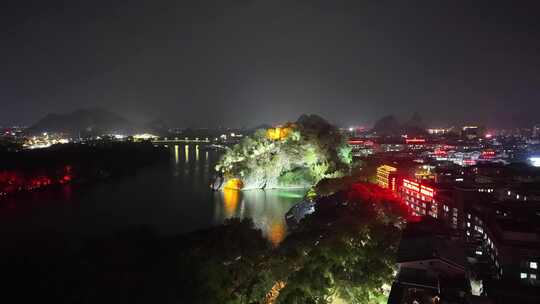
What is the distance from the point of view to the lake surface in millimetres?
11156

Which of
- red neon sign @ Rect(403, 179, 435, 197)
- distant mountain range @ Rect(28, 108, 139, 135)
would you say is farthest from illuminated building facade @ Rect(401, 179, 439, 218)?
distant mountain range @ Rect(28, 108, 139, 135)

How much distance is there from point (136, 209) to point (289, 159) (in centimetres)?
748

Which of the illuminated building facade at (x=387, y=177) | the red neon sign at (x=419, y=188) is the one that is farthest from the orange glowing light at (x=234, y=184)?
the red neon sign at (x=419, y=188)

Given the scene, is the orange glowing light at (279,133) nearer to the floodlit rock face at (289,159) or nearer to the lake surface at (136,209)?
the floodlit rock face at (289,159)

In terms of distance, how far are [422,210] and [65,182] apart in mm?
16519

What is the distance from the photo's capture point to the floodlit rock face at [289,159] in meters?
17.8

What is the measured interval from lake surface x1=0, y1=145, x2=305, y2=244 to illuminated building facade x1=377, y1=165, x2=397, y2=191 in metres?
3.31

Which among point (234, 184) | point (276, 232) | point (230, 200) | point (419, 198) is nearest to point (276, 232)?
point (276, 232)

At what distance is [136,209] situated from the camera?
13609mm

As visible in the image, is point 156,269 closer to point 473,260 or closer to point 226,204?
point 473,260

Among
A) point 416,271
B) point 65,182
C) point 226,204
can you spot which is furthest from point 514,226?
point 65,182

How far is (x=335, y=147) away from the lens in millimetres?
19109

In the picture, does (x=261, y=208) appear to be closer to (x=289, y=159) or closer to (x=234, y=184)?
(x=234, y=184)

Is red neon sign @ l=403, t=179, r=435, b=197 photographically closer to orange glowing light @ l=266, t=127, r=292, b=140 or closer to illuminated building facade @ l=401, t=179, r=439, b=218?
illuminated building facade @ l=401, t=179, r=439, b=218
